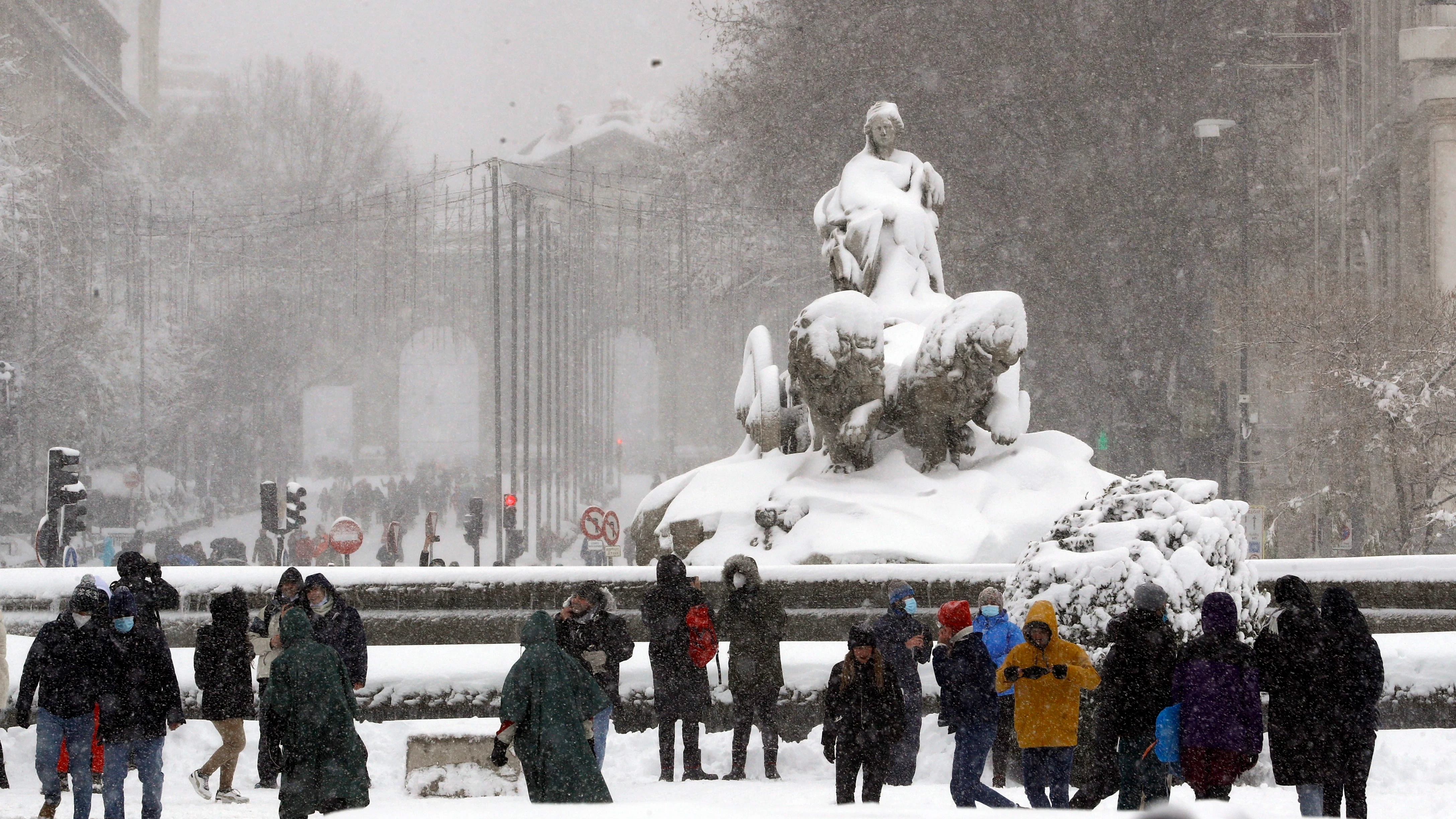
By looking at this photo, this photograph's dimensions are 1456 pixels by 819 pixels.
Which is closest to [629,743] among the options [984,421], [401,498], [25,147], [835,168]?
[984,421]

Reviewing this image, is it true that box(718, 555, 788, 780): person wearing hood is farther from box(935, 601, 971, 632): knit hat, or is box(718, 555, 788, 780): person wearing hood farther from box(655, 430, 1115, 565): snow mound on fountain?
box(655, 430, 1115, 565): snow mound on fountain

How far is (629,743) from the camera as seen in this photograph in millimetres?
10672

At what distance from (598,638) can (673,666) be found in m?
0.64

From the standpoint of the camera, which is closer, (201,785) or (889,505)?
(201,785)

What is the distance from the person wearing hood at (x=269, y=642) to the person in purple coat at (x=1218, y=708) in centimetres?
437

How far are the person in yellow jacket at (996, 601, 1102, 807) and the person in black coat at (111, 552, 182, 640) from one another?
4280 millimetres

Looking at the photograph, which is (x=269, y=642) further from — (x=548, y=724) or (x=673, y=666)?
(x=548, y=724)

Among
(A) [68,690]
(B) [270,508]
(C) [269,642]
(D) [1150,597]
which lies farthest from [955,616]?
(B) [270,508]

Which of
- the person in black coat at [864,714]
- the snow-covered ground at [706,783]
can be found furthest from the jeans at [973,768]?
the person in black coat at [864,714]

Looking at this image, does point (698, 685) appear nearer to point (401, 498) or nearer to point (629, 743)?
point (629, 743)

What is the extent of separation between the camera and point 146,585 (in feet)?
32.8

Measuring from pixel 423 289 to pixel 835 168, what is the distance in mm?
32378

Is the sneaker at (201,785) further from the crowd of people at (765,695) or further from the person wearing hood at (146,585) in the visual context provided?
the person wearing hood at (146,585)

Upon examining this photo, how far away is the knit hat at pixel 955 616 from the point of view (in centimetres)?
817
